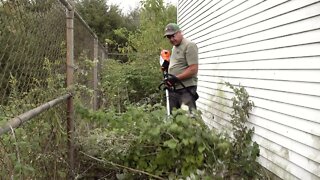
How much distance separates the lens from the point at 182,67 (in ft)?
→ 18.6

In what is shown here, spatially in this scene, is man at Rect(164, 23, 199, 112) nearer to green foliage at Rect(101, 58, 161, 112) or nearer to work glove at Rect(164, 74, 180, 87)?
work glove at Rect(164, 74, 180, 87)

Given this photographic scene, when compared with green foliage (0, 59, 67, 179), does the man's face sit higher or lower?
higher

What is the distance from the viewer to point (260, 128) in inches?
177

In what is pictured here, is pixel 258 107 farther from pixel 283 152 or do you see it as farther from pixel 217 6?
pixel 217 6

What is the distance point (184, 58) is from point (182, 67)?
137 mm

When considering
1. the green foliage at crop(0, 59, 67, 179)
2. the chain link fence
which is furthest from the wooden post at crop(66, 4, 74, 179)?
the green foliage at crop(0, 59, 67, 179)

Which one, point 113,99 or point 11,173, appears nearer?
point 11,173

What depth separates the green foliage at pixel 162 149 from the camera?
139 inches

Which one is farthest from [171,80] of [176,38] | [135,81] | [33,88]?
[135,81]

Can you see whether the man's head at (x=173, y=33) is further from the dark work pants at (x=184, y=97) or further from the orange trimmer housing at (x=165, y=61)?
the orange trimmer housing at (x=165, y=61)

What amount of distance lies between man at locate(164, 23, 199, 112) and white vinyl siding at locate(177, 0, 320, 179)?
559 millimetres

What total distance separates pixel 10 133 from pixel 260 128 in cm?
316

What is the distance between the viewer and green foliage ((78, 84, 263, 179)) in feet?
11.6

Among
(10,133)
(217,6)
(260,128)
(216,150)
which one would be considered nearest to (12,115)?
(10,133)
